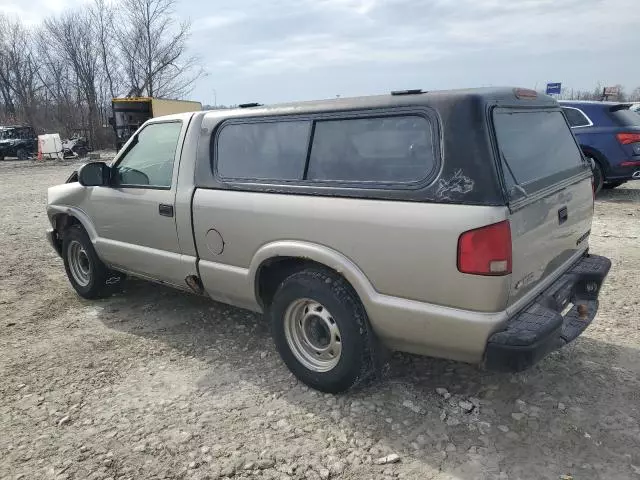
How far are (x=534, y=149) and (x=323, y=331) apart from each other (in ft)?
5.67

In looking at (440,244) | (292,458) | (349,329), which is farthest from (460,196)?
(292,458)

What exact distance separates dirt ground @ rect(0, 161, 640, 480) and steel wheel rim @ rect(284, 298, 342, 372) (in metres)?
0.21

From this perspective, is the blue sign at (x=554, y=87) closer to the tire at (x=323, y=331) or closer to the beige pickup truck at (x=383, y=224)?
the beige pickup truck at (x=383, y=224)

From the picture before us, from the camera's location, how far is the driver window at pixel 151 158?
157 inches

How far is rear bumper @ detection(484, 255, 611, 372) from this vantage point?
96.7 inches

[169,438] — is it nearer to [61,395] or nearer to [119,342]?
[61,395]

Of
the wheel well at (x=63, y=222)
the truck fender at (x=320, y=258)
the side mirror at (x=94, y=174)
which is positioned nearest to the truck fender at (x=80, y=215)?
the wheel well at (x=63, y=222)

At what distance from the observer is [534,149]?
10.1ft

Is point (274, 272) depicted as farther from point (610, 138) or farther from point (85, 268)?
point (610, 138)

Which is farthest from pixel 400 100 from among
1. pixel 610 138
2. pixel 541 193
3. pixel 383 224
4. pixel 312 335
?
pixel 610 138

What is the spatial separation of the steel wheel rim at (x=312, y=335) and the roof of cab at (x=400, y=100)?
1.20 meters

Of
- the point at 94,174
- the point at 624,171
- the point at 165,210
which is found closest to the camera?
the point at 165,210

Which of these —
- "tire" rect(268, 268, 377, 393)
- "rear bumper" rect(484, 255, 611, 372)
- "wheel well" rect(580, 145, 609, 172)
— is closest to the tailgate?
"rear bumper" rect(484, 255, 611, 372)

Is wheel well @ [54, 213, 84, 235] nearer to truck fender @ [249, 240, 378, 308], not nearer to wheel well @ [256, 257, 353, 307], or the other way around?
wheel well @ [256, 257, 353, 307]
